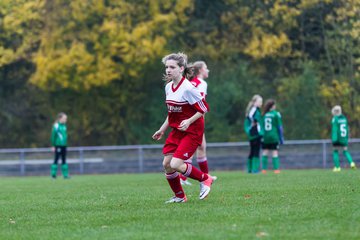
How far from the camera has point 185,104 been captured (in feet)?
36.3

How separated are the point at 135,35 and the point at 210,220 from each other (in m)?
24.8

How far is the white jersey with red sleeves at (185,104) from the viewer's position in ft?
36.1

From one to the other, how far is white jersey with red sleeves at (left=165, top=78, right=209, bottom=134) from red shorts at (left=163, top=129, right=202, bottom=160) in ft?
0.32

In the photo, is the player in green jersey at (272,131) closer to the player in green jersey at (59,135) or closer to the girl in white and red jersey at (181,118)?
the player in green jersey at (59,135)

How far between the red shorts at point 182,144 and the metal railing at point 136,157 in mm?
20897

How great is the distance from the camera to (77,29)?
3500cm

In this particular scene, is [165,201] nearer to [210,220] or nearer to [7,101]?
[210,220]

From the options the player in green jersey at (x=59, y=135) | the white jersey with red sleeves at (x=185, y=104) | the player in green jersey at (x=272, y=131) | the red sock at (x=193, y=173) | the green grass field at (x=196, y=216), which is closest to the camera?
the green grass field at (x=196, y=216)

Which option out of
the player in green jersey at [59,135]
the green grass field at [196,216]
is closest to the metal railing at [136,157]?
the player in green jersey at [59,135]

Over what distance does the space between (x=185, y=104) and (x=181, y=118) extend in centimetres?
21

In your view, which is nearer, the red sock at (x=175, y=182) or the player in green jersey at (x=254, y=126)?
the red sock at (x=175, y=182)

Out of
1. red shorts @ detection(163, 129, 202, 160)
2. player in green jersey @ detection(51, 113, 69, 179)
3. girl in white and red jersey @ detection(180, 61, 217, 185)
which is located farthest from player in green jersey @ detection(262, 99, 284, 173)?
red shorts @ detection(163, 129, 202, 160)

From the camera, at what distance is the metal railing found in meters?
31.6

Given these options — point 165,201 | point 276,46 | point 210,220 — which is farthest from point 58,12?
point 210,220
